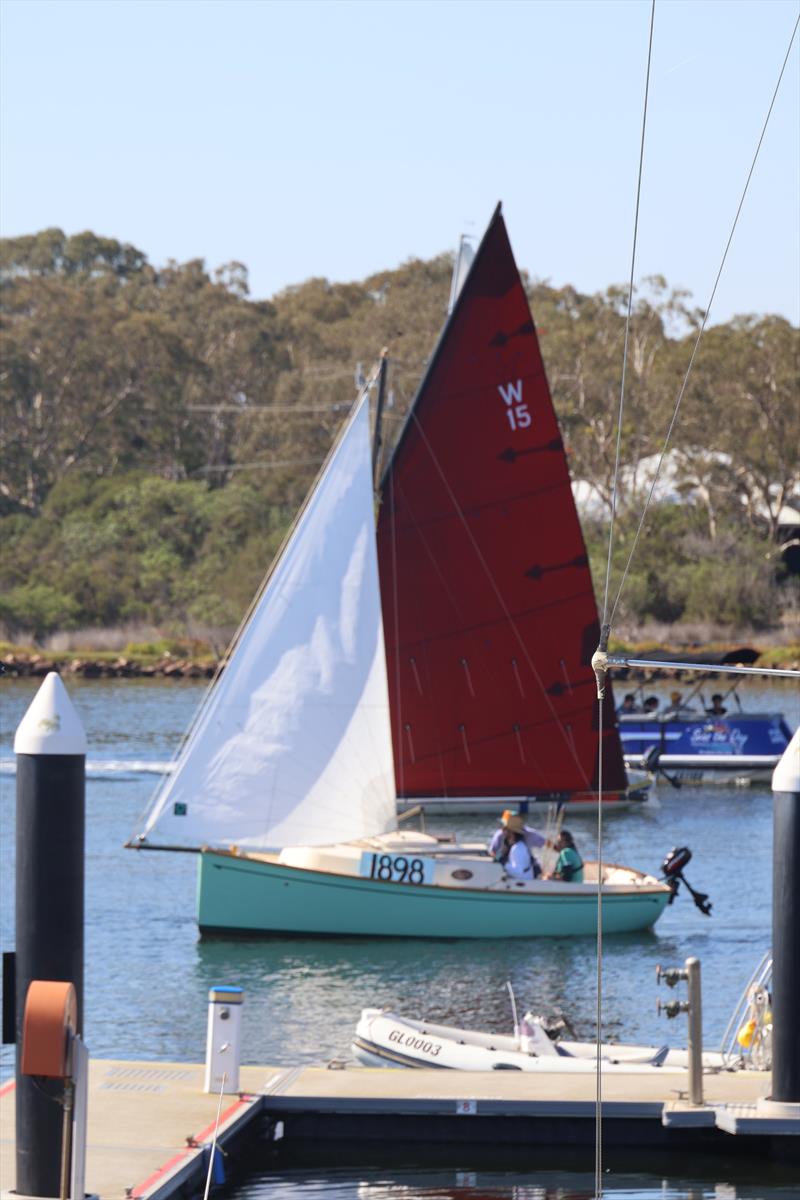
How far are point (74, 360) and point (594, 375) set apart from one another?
79.5 ft

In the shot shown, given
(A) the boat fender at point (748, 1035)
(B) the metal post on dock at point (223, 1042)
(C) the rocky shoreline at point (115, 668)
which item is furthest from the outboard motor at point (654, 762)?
(C) the rocky shoreline at point (115, 668)

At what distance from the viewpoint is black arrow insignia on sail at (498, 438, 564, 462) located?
30344 mm

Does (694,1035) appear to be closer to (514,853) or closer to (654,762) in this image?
(514,853)

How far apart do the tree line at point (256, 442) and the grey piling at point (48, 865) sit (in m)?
67.5

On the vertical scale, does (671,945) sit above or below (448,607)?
below

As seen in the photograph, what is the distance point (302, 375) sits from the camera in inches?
3974

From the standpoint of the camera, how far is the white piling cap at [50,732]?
37.6 feet

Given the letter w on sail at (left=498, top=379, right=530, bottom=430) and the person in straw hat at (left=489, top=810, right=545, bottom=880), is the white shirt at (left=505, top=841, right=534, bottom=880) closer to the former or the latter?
the person in straw hat at (left=489, top=810, right=545, bottom=880)

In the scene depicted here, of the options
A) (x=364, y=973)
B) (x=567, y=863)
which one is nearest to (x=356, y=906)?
(x=364, y=973)

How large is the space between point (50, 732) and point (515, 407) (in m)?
→ 19.7

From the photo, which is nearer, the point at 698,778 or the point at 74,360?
the point at 698,778

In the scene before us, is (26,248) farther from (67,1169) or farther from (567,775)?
(67,1169)

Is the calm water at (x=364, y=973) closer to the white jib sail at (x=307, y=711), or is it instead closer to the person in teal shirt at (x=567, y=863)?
the person in teal shirt at (x=567, y=863)

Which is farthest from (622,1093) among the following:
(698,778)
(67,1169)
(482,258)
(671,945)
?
(698,778)
